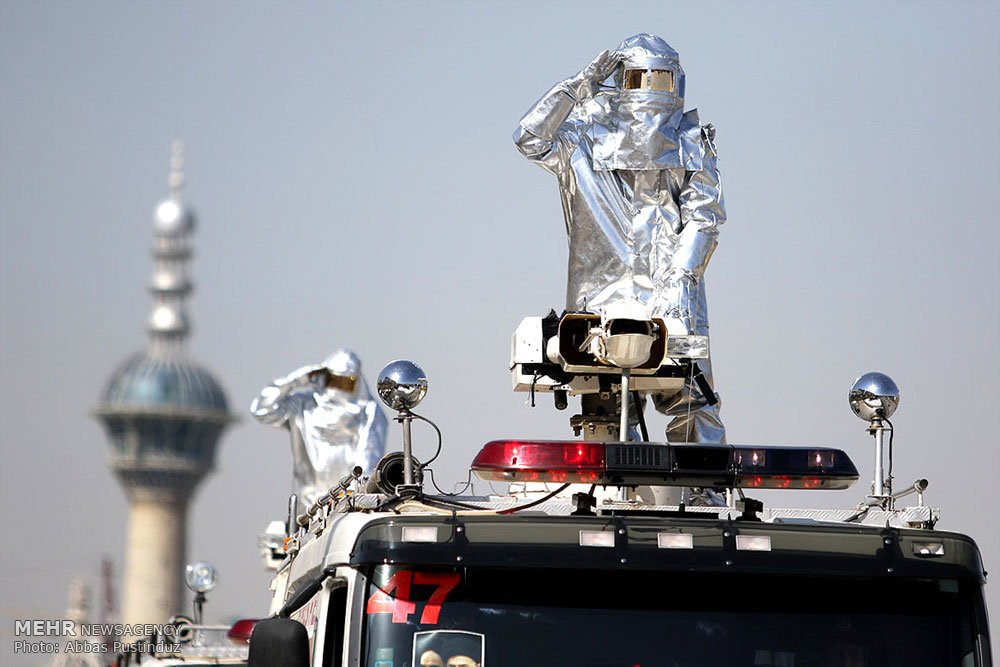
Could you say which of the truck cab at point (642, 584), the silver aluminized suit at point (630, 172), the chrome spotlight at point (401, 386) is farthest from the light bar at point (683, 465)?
the silver aluminized suit at point (630, 172)

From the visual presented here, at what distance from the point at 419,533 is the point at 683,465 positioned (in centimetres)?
82

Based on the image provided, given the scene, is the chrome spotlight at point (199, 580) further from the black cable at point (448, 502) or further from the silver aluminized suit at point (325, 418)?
the black cable at point (448, 502)

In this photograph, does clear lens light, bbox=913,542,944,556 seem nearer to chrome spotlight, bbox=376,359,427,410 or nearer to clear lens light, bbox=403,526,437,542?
clear lens light, bbox=403,526,437,542

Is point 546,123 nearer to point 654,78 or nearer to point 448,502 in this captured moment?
point 654,78

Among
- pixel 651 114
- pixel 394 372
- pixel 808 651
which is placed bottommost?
pixel 808 651

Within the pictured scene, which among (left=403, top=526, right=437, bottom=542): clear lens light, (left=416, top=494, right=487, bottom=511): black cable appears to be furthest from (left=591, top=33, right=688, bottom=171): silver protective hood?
(left=403, top=526, right=437, bottom=542): clear lens light

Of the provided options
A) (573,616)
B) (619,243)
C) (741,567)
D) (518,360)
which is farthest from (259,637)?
(619,243)

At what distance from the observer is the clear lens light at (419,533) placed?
15.0 feet

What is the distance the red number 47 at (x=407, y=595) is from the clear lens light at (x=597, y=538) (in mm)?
368

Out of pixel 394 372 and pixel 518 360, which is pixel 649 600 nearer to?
pixel 394 372

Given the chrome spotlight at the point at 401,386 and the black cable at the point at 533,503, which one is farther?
the chrome spotlight at the point at 401,386

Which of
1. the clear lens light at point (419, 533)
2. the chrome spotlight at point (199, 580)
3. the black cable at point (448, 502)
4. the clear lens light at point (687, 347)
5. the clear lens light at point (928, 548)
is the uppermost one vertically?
the clear lens light at point (687, 347)

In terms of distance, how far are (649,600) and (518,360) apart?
6.46ft

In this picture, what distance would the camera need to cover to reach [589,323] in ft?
18.8
